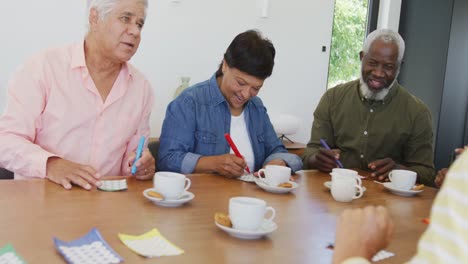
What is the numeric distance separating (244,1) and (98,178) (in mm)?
2792

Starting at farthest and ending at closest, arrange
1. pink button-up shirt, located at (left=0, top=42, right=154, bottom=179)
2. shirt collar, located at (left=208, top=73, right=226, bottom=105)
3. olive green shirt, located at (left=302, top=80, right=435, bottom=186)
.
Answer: olive green shirt, located at (left=302, top=80, right=435, bottom=186) < shirt collar, located at (left=208, top=73, right=226, bottom=105) < pink button-up shirt, located at (left=0, top=42, right=154, bottom=179)

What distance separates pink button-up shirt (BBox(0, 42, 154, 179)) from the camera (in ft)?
6.01

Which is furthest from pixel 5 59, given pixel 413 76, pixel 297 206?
pixel 413 76

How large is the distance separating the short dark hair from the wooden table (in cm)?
64

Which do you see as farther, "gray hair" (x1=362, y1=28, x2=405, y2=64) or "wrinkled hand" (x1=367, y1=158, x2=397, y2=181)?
"gray hair" (x1=362, y1=28, x2=405, y2=64)

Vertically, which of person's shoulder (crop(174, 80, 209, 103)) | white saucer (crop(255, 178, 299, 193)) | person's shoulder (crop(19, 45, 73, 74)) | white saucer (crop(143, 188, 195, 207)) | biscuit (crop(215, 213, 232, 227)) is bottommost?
white saucer (crop(255, 178, 299, 193))

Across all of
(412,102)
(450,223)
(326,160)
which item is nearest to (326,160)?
(326,160)

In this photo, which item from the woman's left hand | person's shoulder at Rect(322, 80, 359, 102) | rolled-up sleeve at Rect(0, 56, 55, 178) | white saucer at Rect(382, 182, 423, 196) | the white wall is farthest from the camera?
the white wall

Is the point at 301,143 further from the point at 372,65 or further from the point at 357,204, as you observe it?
the point at 357,204

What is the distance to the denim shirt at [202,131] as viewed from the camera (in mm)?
2110

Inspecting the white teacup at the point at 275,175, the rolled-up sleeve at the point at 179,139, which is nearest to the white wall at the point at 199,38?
the rolled-up sleeve at the point at 179,139

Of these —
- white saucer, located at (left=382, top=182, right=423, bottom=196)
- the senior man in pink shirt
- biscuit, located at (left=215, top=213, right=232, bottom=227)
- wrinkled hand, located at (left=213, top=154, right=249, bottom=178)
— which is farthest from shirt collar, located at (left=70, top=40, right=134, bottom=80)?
white saucer, located at (left=382, top=182, right=423, bottom=196)

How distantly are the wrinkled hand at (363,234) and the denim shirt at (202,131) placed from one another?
1.28m

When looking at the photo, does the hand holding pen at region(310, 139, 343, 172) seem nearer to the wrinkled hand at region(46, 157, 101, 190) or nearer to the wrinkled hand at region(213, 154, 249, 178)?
the wrinkled hand at region(213, 154, 249, 178)
